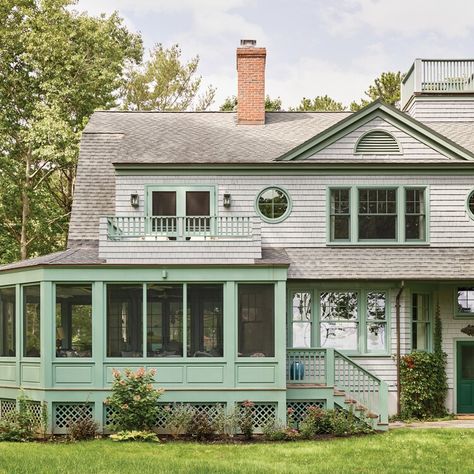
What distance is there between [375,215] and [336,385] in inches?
190

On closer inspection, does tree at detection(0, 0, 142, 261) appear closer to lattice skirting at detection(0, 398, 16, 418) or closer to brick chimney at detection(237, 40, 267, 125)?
brick chimney at detection(237, 40, 267, 125)

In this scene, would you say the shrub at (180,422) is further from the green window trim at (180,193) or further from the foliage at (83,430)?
the green window trim at (180,193)

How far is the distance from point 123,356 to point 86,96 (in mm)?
19290

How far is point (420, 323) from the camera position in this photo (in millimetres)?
24672

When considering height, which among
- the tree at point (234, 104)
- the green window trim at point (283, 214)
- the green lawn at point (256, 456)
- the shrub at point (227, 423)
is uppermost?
the tree at point (234, 104)

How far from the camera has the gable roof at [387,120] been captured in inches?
973

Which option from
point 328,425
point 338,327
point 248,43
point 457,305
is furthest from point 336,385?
point 248,43

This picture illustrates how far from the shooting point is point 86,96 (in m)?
38.4

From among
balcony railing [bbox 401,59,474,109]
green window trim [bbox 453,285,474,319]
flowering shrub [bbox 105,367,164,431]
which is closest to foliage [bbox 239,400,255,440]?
flowering shrub [bbox 105,367,164,431]

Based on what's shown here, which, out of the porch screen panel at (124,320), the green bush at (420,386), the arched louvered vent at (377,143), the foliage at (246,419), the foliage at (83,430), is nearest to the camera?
the foliage at (83,430)

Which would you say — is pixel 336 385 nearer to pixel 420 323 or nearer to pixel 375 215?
pixel 420 323

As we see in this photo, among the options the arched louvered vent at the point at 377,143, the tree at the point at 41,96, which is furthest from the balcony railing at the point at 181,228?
the tree at the point at 41,96

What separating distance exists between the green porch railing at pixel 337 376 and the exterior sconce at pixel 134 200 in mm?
5755

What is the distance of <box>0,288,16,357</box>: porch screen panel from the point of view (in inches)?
894
